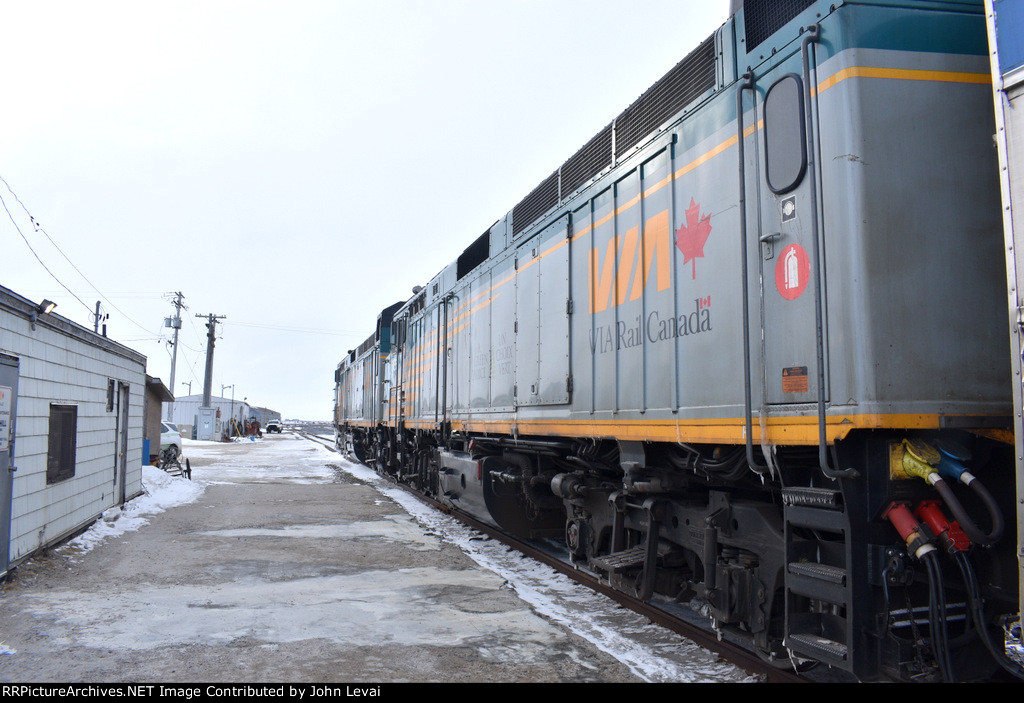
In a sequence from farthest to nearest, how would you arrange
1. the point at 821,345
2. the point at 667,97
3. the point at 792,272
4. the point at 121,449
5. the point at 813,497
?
1. the point at 121,449
2. the point at 667,97
3. the point at 792,272
4. the point at 813,497
5. the point at 821,345

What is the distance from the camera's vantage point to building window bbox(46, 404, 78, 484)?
8648mm

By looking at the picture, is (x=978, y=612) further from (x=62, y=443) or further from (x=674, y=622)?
(x=62, y=443)

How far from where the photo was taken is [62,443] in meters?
9.12

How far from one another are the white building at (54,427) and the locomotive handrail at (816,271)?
7.44 metres

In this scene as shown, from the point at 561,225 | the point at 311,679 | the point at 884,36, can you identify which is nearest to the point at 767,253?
the point at 884,36

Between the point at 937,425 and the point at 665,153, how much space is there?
8.97 ft

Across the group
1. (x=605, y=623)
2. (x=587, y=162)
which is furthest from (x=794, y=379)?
(x=587, y=162)

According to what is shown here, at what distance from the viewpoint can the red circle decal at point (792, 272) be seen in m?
3.69

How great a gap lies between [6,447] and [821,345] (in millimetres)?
7611

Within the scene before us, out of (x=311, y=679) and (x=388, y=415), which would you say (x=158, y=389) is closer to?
(x=388, y=415)

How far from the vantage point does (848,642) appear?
327 centimetres

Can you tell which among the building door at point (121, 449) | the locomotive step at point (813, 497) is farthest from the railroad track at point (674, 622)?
the building door at point (121, 449)

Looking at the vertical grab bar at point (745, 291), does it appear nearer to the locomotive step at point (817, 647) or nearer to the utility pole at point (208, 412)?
the locomotive step at point (817, 647)

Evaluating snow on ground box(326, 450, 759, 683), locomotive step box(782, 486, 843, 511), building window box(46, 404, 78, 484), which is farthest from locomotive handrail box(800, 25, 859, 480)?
building window box(46, 404, 78, 484)
